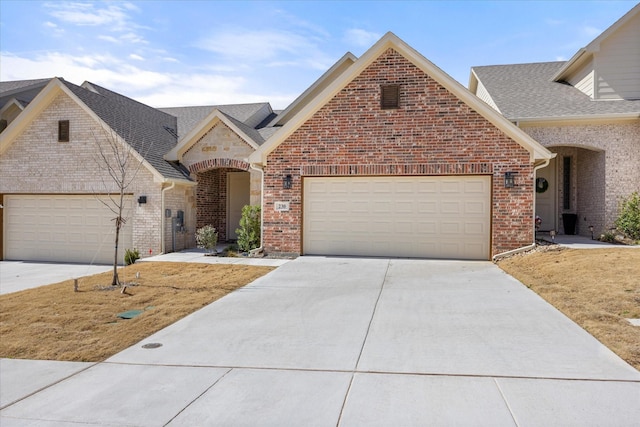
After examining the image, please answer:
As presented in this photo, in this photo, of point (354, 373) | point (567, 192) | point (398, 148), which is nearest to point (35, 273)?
point (398, 148)

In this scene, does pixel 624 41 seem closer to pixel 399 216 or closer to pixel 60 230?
pixel 399 216

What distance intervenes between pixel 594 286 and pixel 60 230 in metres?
15.8

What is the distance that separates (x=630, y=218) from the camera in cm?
1421

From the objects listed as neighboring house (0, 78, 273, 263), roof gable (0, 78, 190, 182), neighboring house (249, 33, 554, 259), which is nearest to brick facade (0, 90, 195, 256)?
neighboring house (0, 78, 273, 263)

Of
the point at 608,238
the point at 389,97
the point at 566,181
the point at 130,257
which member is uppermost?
the point at 389,97

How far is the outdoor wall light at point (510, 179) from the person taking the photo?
1271 centimetres

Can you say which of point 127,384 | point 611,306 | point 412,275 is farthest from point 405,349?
point 412,275

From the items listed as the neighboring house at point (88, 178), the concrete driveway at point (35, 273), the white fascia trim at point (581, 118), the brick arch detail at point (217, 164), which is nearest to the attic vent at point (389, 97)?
the white fascia trim at point (581, 118)

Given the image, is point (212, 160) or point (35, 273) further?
point (212, 160)

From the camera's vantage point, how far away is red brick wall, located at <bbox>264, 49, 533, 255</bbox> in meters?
12.8

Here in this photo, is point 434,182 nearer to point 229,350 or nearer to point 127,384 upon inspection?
point 229,350

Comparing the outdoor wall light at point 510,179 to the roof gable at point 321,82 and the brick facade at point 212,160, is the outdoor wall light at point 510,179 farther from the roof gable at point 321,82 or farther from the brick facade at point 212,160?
the roof gable at point 321,82

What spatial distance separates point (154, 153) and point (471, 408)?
14287 millimetres

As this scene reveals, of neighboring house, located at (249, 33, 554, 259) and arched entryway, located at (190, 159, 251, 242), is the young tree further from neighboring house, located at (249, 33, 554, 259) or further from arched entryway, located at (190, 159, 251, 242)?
neighboring house, located at (249, 33, 554, 259)
